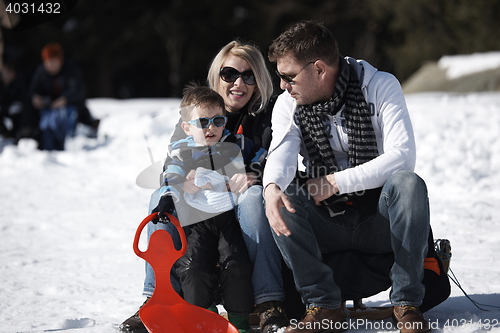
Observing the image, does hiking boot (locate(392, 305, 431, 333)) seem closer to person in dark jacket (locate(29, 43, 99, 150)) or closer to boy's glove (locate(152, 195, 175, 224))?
boy's glove (locate(152, 195, 175, 224))

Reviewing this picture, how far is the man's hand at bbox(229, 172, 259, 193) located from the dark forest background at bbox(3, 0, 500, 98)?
52.9 feet

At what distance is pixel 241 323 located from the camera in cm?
209

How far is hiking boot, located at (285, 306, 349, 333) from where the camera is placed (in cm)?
196

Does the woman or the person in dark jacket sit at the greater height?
the person in dark jacket

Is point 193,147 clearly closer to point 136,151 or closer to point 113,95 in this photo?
point 136,151

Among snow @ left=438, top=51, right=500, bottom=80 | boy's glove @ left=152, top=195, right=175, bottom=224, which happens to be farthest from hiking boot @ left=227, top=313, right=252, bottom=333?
snow @ left=438, top=51, right=500, bottom=80

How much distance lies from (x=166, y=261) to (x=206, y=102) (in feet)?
2.50

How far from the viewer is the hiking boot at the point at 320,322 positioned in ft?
6.44

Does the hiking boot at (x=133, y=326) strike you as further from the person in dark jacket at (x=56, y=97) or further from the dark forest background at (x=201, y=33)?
the dark forest background at (x=201, y=33)

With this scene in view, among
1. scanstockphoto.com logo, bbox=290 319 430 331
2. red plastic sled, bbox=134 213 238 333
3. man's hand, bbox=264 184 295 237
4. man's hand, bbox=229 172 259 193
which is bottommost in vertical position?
scanstockphoto.com logo, bbox=290 319 430 331

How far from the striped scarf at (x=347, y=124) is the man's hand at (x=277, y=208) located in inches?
13.5

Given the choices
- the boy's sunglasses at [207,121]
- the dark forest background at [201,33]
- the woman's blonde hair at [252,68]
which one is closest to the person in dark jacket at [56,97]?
the woman's blonde hair at [252,68]

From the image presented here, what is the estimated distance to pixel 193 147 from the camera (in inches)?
91.5

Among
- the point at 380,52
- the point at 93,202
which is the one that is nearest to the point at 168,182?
the point at 93,202
